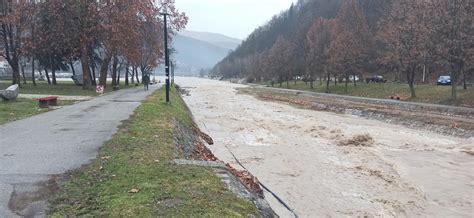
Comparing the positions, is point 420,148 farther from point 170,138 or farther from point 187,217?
point 187,217

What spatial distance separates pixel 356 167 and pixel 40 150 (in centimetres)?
895

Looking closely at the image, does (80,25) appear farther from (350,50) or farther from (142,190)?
(142,190)

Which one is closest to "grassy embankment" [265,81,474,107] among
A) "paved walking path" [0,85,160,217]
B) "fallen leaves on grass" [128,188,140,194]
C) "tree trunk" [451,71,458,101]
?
"tree trunk" [451,71,458,101]

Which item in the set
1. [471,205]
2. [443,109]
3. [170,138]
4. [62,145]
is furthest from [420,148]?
[443,109]

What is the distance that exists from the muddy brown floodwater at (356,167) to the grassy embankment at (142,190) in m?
2.15

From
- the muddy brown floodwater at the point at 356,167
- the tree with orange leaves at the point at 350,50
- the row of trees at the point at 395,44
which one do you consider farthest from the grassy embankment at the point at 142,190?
the tree with orange leaves at the point at 350,50

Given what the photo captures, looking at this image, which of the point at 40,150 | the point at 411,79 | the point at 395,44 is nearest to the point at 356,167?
the point at 40,150

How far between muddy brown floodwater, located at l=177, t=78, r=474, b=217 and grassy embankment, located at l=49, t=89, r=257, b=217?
84.7 inches

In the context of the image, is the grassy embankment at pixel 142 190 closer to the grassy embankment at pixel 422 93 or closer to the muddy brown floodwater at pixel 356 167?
the muddy brown floodwater at pixel 356 167

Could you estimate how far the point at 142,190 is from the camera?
696 centimetres

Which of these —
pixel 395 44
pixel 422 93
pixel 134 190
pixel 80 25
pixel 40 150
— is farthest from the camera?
pixel 395 44

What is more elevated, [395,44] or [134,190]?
[395,44]

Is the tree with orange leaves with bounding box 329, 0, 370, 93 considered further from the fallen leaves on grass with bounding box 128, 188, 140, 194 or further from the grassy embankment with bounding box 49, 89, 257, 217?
the fallen leaves on grass with bounding box 128, 188, 140, 194

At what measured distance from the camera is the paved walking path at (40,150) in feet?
21.9
